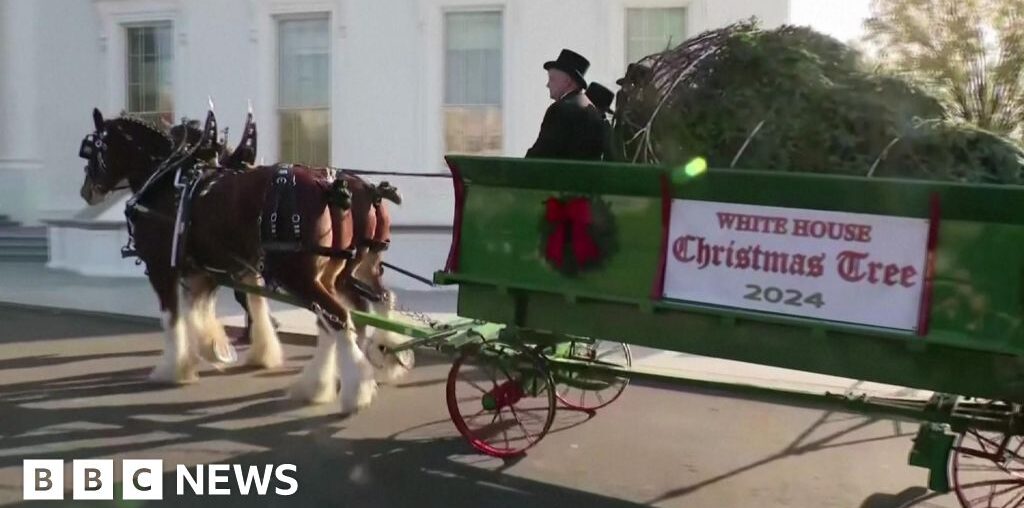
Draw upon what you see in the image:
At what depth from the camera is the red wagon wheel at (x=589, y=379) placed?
18.1 ft

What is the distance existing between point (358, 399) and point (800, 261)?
3.29 meters

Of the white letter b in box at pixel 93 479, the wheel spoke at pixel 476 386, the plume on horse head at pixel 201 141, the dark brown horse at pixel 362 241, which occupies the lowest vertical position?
the white letter b in box at pixel 93 479

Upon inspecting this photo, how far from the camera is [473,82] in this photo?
12969 mm

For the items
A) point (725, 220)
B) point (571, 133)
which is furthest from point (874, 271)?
point (571, 133)

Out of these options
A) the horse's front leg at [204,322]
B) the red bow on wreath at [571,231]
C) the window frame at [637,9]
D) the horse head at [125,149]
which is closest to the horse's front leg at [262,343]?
the horse's front leg at [204,322]

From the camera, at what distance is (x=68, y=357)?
848 centimetres

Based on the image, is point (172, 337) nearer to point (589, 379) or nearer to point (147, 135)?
point (147, 135)

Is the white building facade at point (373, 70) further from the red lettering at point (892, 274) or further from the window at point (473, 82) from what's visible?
the red lettering at point (892, 274)

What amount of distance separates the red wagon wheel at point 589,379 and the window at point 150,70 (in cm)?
947

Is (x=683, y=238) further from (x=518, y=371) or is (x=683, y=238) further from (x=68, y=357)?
(x=68, y=357)

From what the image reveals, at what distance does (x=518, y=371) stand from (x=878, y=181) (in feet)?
7.43

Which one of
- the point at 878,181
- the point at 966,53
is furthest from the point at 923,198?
the point at 966,53

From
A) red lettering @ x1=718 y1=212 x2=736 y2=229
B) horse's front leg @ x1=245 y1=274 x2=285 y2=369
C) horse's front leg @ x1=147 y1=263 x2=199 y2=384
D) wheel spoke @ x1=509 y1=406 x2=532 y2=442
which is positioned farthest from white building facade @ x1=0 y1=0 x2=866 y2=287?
red lettering @ x1=718 y1=212 x2=736 y2=229

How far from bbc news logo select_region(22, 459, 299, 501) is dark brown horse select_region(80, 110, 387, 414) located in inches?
46.9
